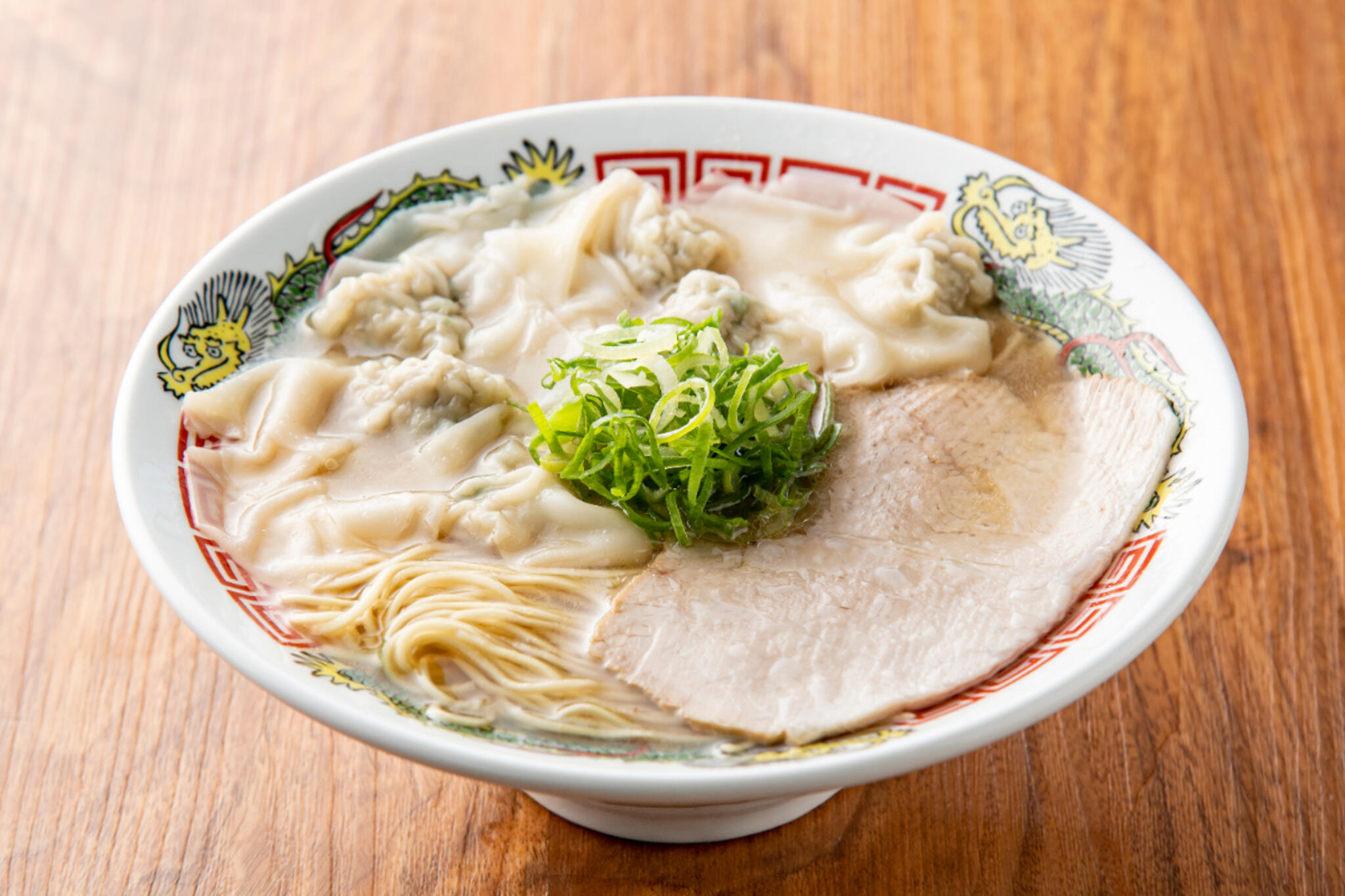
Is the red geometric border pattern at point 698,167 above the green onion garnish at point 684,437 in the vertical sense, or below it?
above

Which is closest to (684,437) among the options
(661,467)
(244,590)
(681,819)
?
(661,467)

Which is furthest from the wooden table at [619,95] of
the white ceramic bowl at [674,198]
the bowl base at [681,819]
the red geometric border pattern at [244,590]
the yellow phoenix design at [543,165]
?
the yellow phoenix design at [543,165]

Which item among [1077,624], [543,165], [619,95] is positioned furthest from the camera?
[619,95]

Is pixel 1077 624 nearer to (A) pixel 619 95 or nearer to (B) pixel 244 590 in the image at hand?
(B) pixel 244 590

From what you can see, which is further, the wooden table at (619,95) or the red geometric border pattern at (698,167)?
the red geometric border pattern at (698,167)

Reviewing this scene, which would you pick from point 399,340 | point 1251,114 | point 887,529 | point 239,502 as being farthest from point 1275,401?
point 239,502

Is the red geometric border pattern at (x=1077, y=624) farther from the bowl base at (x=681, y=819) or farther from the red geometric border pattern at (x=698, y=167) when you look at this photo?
the red geometric border pattern at (x=698, y=167)

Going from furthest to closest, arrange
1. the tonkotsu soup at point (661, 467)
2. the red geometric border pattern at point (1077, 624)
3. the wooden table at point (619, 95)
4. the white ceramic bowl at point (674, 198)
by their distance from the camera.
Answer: the wooden table at point (619, 95) < the tonkotsu soup at point (661, 467) < the red geometric border pattern at point (1077, 624) < the white ceramic bowl at point (674, 198)

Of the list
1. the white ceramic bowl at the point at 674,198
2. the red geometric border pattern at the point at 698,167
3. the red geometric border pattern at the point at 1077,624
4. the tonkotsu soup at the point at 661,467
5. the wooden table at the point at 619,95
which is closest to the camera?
the white ceramic bowl at the point at 674,198
